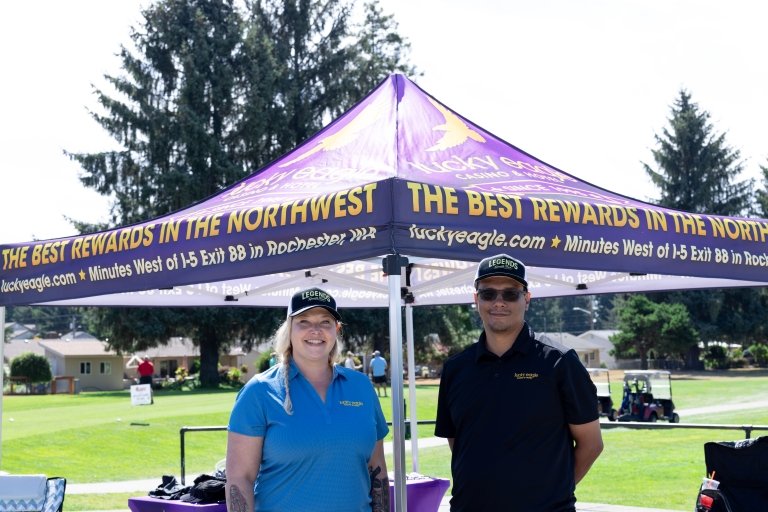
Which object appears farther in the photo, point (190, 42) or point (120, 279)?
point (190, 42)

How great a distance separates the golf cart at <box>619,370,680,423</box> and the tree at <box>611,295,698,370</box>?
139 ft

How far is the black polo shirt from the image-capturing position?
12.5 ft

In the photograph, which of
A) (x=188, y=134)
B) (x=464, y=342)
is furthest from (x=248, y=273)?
(x=464, y=342)

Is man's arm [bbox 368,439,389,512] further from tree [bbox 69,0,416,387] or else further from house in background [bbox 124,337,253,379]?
house in background [bbox 124,337,253,379]

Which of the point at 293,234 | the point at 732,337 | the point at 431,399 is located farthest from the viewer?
the point at 732,337

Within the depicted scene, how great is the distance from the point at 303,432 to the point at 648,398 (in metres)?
24.5

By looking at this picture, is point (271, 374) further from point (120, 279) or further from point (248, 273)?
point (120, 279)

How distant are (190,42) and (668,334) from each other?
Answer: 40075mm

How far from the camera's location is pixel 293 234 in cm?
514

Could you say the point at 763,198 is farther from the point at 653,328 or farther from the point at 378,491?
the point at 378,491

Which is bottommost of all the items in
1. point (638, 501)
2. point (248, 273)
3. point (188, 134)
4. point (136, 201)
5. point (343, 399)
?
point (638, 501)

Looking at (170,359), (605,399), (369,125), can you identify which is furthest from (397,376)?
(170,359)

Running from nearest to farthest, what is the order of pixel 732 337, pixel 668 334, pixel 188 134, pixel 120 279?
pixel 120 279, pixel 188 134, pixel 668 334, pixel 732 337

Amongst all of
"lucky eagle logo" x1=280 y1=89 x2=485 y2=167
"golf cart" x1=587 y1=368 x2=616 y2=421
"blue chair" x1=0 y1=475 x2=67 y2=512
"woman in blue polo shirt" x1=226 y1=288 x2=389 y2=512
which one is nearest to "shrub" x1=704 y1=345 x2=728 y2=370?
"golf cart" x1=587 y1=368 x2=616 y2=421
